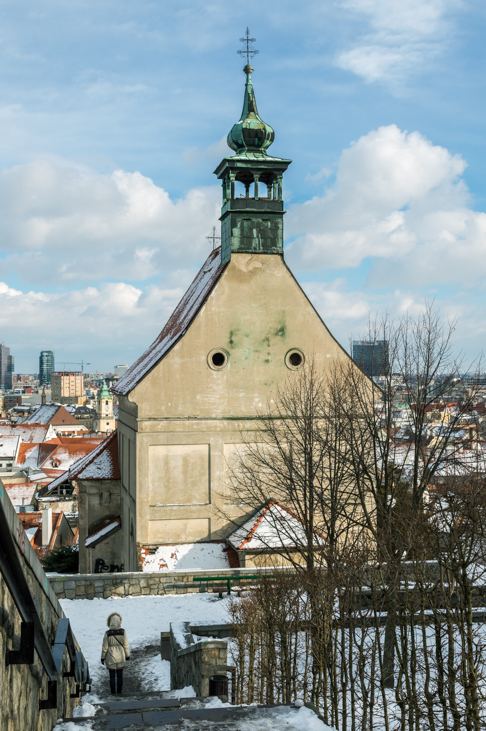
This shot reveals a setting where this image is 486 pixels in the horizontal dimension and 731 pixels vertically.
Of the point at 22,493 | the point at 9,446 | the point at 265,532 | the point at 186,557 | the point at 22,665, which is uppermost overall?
the point at 9,446

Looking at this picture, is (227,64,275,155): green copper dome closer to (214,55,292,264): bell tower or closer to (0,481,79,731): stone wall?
(214,55,292,264): bell tower

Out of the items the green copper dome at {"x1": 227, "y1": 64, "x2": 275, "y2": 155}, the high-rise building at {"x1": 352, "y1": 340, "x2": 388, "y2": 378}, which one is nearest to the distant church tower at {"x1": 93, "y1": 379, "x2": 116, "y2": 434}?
the green copper dome at {"x1": 227, "y1": 64, "x2": 275, "y2": 155}

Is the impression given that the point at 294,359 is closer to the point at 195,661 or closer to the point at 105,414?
the point at 195,661

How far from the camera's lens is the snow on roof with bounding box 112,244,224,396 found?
23516 mm

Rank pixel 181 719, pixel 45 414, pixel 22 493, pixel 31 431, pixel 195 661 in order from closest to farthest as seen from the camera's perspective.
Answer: pixel 181 719 < pixel 195 661 < pixel 22 493 < pixel 31 431 < pixel 45 414

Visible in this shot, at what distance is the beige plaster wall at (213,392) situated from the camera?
22.4 metres

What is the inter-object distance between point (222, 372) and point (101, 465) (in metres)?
9.84

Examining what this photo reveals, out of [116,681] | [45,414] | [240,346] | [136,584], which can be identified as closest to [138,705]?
[116,681]

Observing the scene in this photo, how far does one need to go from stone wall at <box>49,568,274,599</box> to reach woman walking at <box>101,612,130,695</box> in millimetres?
6038

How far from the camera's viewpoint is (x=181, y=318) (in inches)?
1108

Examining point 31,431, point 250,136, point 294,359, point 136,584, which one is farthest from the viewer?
point 31,431

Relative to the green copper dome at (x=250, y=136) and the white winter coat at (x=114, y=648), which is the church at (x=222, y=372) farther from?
the white winter coat at (x=114, y=648)

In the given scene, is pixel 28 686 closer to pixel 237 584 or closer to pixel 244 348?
pixel 237 584

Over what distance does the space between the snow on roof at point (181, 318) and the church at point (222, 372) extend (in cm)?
39
